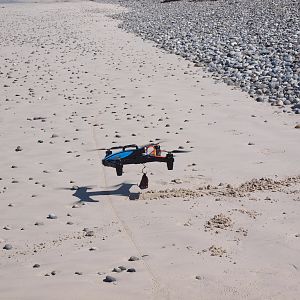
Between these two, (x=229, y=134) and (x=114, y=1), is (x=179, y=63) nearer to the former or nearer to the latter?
(x=229, y=134)

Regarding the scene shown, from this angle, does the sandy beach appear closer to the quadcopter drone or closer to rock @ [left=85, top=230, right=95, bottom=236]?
rock @ [left=85, top=230, right=95, bottom=236]

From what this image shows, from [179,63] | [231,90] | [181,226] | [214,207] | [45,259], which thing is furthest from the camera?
[179,63]

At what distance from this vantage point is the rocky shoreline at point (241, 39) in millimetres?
16500

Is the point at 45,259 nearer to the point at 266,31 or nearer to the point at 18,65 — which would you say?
the point at 18,65

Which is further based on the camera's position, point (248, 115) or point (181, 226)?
point (248, 115)

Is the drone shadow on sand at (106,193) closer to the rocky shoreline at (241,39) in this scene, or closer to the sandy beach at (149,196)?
the sandy beach at (149,196)

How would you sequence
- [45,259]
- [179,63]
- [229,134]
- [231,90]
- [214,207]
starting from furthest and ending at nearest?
[179,63]
[231,90]
[229,134]
[214,207]
[45,259]

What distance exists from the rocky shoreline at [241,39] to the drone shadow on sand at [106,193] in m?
5.85

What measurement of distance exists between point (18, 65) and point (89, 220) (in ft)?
51.2

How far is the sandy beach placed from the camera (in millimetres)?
6477

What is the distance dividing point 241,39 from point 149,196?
1706 centimetres

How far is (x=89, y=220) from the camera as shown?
815cm

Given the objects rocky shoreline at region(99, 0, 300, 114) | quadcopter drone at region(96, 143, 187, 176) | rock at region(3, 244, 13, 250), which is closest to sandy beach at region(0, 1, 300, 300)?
rock at region(3, 244, 13, 250)

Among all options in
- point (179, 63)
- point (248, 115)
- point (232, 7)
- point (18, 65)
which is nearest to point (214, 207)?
point (248, 115)
